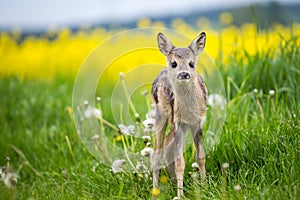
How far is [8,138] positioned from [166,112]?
263 centimetres

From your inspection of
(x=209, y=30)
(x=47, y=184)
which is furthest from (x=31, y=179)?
(x=209, y=30)

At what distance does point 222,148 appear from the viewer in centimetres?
312

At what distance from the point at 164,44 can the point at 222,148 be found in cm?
102

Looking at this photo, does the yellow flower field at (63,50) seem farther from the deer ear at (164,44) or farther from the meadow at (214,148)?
the deer ear at (164,44)

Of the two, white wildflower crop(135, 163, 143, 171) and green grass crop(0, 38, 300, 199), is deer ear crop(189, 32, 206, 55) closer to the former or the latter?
green grass crop(0, 38, 300, 199)

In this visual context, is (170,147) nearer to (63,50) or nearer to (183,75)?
(183,75)

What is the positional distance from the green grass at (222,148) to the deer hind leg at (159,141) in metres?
0.17

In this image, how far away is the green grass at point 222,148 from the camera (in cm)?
278

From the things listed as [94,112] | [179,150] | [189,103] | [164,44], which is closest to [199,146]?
[179,150]

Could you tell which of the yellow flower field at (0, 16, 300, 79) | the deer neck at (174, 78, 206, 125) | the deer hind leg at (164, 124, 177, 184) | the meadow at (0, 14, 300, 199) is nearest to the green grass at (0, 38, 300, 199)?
the meadow at (0, 14, 300, 199)

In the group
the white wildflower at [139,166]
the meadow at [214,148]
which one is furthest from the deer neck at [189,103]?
the white wildflower at [139,166]

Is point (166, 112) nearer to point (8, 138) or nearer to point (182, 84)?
point (182, 84)

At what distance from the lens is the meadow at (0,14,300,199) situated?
280 centimetres

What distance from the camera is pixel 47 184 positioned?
11.8ft
